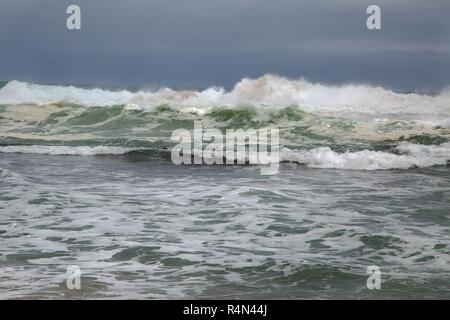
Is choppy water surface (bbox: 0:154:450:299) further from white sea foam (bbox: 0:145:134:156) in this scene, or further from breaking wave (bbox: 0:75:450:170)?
white sea foam (bbox: 0:145:134:156)

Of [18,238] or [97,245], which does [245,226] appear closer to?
[97,245]

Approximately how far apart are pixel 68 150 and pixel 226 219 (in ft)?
26.4

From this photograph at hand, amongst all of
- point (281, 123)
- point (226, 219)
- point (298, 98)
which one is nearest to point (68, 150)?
point (281, 123)

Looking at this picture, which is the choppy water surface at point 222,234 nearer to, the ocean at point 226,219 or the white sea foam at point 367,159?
the ocean at point 226,219

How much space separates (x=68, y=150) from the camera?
50.3ft

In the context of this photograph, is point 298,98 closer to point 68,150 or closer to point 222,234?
point 68,150

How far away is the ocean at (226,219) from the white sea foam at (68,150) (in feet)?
0.13

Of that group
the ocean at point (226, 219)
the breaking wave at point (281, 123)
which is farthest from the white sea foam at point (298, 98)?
the ocean at point (226, 219)

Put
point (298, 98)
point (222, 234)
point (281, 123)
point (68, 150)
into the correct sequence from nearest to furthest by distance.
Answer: point (222, 234)
point (68, 150)
point (281, 123)
point (298, 98)

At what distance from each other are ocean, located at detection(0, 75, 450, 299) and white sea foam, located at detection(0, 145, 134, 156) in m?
0.04

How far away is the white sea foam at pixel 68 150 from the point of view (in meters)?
15.1

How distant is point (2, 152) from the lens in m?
15.1
